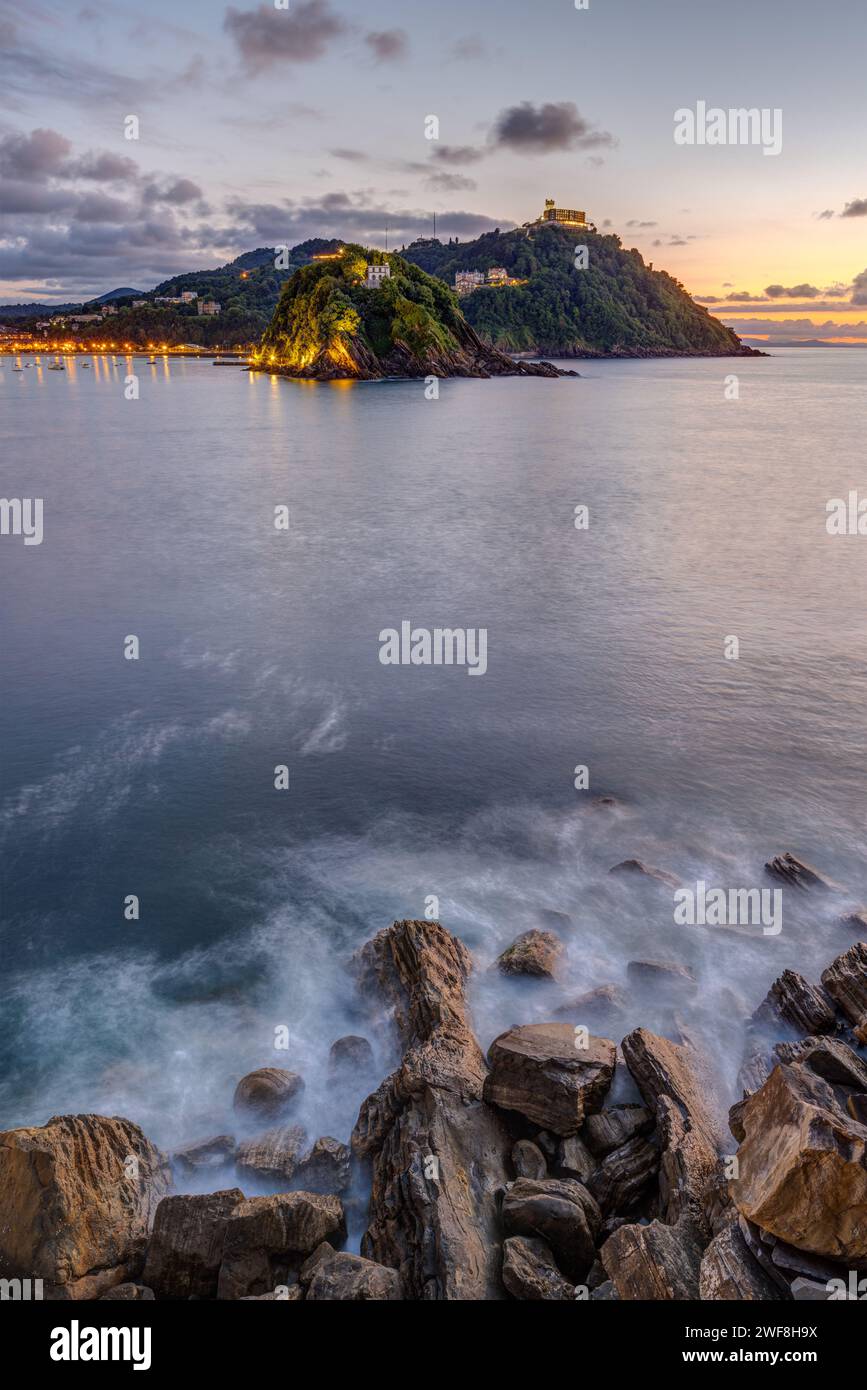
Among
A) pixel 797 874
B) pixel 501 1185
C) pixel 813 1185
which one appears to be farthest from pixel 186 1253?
pixel 797 874

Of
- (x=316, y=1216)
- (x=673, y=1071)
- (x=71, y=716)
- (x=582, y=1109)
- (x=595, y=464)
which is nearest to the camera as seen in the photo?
(x=316, y=1216)

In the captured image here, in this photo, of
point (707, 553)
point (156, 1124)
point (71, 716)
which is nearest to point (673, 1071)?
point (156, 1124)

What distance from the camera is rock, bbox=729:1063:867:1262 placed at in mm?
6477

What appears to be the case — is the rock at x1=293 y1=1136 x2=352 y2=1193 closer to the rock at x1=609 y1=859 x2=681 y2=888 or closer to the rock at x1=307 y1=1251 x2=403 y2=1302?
the rock at x1=307 y1=1251 x2=403 y2=1302

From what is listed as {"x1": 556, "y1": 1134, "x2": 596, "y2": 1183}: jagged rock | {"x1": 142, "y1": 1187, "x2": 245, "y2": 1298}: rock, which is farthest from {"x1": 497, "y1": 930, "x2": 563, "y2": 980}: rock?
{"x1": 142, "y1": 1187, "x2": 245, "y2": 1298}: rock

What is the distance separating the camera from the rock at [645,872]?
13898mm

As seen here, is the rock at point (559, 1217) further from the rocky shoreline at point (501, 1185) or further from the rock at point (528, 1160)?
the rock at point (528, 1160)

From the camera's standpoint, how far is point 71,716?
63.6ft

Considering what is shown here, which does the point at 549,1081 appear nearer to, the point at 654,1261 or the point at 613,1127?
the point at 613,1127

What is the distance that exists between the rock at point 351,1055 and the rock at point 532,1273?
342cm

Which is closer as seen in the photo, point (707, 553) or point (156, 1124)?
point (156, 1124)

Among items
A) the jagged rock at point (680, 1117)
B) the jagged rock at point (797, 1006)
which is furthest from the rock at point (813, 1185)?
the jagged rock at point (797, 1006)

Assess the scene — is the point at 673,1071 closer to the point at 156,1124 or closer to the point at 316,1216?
the point at 316,1216
